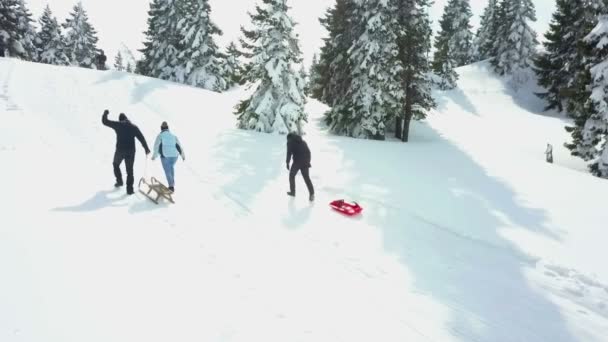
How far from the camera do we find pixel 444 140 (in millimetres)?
26766

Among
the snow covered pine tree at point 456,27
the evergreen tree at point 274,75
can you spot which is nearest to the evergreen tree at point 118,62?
the snow covered pine tree at point 456,27

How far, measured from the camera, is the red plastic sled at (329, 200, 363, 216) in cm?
1023

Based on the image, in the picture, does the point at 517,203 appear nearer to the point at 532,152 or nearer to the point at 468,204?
the point at 468,204

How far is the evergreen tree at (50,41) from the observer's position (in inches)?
2090

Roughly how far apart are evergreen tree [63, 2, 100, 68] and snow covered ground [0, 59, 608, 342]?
48.0 meters

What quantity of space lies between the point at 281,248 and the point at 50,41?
6127 cm

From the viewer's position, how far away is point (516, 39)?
5044 centimetres

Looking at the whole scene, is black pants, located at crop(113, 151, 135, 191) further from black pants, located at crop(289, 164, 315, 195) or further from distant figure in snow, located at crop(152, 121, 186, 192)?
black pants, located at crop(289, 164, 315, 195)

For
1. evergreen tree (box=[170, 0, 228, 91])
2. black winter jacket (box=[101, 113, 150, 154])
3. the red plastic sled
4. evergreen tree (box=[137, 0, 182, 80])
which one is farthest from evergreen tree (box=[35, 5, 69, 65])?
the red plastic sled

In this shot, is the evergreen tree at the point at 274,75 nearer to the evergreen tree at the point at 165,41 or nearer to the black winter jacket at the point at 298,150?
the black winter jacket at the point at 298,150

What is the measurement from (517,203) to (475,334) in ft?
28.2

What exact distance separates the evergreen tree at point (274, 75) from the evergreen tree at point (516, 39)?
139 feet

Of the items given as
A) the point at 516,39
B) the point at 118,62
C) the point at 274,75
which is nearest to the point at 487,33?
the point at 516,39

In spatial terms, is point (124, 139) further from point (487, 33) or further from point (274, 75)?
point (487, 33)
